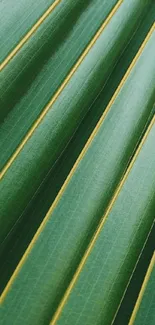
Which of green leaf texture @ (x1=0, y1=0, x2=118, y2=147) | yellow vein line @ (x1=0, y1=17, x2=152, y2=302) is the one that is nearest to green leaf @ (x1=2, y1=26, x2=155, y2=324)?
yellow vein line @ (x1=0, y1=17, x2=152, y2=302)

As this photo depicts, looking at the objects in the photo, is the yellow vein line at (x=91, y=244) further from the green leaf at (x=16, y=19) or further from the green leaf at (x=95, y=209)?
the green leaf at (x=16, y=19)

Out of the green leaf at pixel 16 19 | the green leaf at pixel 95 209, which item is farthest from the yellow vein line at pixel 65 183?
the green leaf at pixel 16 19

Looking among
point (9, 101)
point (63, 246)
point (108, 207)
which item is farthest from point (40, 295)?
point (9, 101)

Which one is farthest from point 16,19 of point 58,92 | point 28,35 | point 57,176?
point 57,176

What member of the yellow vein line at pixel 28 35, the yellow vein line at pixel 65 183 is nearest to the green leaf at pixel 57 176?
the yellow vein line at pixel 65 183

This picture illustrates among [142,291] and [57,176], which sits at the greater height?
[57,176]

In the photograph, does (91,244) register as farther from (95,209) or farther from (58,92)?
(58,92)

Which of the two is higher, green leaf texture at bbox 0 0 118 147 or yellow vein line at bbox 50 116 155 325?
green leaf texture at bbox 0 0 118 147

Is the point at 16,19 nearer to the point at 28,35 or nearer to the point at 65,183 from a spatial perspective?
the point at 28,35

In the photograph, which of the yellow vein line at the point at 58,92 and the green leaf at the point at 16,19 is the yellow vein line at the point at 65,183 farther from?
the green leaf at the point at 16,19

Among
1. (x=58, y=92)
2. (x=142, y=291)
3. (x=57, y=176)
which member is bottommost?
(x=142, y=291)

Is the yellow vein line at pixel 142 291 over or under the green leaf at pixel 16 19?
under

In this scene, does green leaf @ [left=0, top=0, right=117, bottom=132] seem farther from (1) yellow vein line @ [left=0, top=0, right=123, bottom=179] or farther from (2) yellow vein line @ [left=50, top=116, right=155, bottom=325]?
(2) yellow vein line @ [left=50, top=116, right=155, bottom=325]
